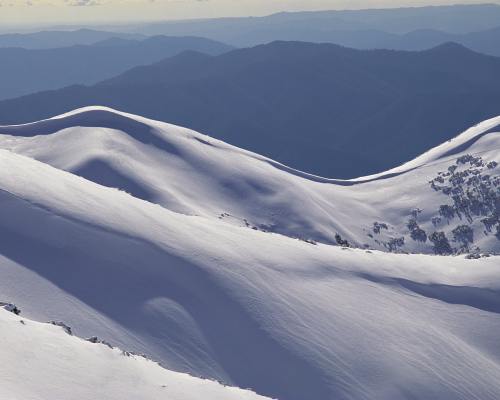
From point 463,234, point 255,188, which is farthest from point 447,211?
point 255,188

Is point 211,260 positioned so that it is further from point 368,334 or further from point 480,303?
point 480,303

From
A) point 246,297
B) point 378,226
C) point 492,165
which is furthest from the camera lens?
point 492,165

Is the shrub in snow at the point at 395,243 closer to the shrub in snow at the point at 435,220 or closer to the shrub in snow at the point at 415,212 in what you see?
the shrub in snow at the point at 435,220

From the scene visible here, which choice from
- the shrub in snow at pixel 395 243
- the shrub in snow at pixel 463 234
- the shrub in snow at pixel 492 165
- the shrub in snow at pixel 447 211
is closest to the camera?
the shrub in snow at pixel 395 243

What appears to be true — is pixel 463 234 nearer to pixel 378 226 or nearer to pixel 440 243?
pixel 440 243

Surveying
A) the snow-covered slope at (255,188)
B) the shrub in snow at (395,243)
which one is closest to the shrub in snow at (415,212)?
the snow-covered slope at (255,188)

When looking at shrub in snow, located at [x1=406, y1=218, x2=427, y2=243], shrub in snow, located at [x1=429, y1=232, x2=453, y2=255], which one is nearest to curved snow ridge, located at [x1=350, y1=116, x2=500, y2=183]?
shrub in snow, located at [x1=406, y1=218, x2=427, y2=243]
